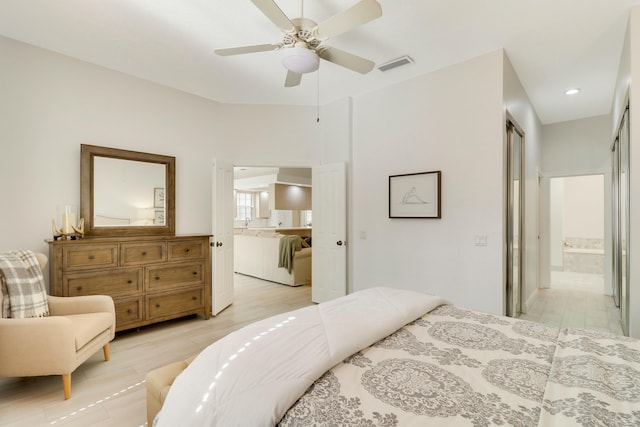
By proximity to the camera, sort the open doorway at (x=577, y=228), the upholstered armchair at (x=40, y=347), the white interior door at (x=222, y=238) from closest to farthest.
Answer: the upholstered armchair at (x=40, y=347) → the white interior door at (x=222, y=238) → the open doorway at (x=577, y=228)

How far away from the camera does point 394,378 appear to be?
3.73 feet

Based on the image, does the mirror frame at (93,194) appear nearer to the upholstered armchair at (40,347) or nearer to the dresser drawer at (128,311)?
the dresser drawer at (128,311)

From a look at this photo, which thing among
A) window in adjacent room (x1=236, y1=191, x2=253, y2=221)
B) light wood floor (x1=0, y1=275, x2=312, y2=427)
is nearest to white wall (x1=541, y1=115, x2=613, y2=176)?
light wood floor (x1=0, y1=275, x2=312, y2=427)

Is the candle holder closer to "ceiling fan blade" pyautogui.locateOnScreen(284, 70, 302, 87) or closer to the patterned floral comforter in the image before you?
"ceiling fan blade" pyautogui.locateOnScreen(284, 70, 302, 87)

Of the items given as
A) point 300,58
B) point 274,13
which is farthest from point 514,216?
point 274,13

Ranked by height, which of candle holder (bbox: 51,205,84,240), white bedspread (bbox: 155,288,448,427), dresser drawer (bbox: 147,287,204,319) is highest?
candle holder (bbox: 51,205,84,240)

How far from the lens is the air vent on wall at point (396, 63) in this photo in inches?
127

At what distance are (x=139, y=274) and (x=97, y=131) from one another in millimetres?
1596

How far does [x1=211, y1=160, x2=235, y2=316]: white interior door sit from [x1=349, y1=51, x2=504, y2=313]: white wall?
5.57 feet

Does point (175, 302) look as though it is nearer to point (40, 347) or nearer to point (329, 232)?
point (40, 347)

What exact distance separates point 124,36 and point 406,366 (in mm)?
3435

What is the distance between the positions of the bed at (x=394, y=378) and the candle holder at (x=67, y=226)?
264 centimetres

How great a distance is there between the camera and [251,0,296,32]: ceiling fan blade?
6.08 feet

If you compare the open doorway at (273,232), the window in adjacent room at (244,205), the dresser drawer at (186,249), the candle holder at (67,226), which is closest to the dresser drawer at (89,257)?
the candle holder at (67,226)
